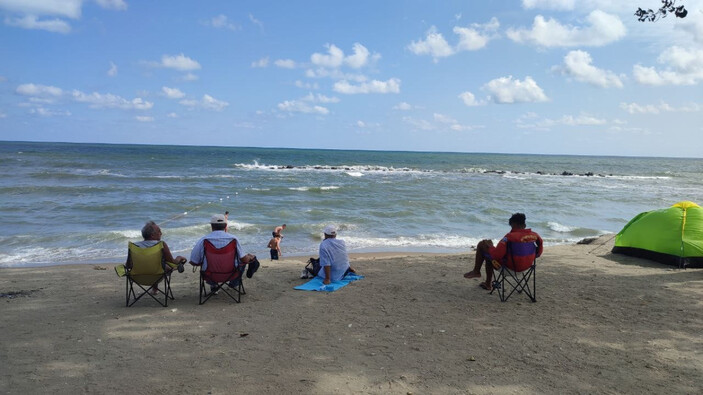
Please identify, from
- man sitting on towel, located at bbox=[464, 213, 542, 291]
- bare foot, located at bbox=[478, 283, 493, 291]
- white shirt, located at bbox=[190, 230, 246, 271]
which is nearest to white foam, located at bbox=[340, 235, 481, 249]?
bare foot, located at bbox=[478, 283, 493, 291]

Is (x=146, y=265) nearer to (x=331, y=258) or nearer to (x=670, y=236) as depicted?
(x=331, y=258)

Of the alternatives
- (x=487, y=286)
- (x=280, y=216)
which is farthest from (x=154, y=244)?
(x=280, y=216)

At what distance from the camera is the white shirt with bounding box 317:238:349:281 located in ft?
21.9

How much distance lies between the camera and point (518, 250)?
573 centimetres

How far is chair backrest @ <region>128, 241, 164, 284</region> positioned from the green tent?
313 inches

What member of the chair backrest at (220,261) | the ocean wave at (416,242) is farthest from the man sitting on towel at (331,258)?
the ocean wave at (416,242)

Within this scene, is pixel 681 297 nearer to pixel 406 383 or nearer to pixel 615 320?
pixel 615 320

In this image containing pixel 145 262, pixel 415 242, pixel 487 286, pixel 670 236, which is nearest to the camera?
pixel 145 262

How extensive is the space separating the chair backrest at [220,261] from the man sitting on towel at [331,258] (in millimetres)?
1327

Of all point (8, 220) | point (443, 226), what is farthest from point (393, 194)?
point (8, 220)

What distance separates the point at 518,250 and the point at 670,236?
418cm

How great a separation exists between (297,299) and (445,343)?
219 centimetres

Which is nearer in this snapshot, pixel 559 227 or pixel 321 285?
pixel 321 285

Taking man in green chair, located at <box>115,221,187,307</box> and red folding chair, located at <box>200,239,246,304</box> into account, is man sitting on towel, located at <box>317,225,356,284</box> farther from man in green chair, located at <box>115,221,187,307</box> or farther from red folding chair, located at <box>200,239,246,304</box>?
man in green chair, located at <box>115,221,187,307</box>
